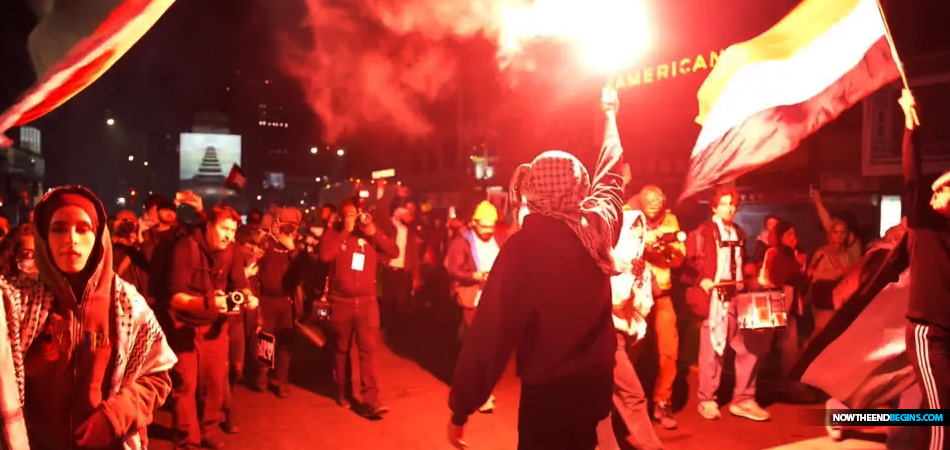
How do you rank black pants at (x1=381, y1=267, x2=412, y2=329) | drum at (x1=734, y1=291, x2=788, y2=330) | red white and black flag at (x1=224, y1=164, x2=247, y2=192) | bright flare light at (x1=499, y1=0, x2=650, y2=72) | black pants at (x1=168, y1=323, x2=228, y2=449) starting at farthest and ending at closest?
black pants at (x1=381, y1=267, x2=412, y2=329) < red white and black flag at (x1=224, y1=164, x2=247, y2=192) < drum at (x1=734, y1=291, x2=788, y2=330) < black pants at (x1=168, y1=323, x2=228, y2=449) < bright flare light at (x1=499, y1=0, x2=650, y2=72)

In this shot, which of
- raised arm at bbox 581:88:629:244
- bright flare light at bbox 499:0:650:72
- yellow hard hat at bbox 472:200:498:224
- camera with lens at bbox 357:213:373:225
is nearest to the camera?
raised arm at bbox 581:88:629:244

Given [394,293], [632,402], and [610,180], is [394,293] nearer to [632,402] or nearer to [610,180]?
[632,402]

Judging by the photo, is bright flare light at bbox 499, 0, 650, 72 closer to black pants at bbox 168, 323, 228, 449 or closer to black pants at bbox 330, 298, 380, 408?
black pants at bbox 330, 298, 380, 408

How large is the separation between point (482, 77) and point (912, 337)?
93.5ft

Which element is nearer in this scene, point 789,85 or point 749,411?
point 789,85

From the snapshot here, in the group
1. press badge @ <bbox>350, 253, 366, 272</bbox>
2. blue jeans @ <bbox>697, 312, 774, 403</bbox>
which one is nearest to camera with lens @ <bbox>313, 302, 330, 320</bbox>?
press badge @ <bbox>350, 253, 366, 272</bbox>

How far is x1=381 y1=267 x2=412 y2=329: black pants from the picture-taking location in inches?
506

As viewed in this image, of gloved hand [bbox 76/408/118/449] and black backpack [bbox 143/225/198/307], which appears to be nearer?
gloved hand [bbox 76/408/118/449]

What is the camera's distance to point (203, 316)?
5891 mm

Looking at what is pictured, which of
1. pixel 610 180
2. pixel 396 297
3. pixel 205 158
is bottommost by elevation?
pixel 396 297

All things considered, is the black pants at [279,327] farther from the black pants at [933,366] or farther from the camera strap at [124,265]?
the black pants at [933,366]

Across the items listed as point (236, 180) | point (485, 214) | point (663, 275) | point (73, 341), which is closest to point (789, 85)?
point (663, 275)

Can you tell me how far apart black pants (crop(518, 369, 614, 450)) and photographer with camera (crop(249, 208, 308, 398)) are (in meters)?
5.16

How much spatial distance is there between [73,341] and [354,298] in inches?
172
